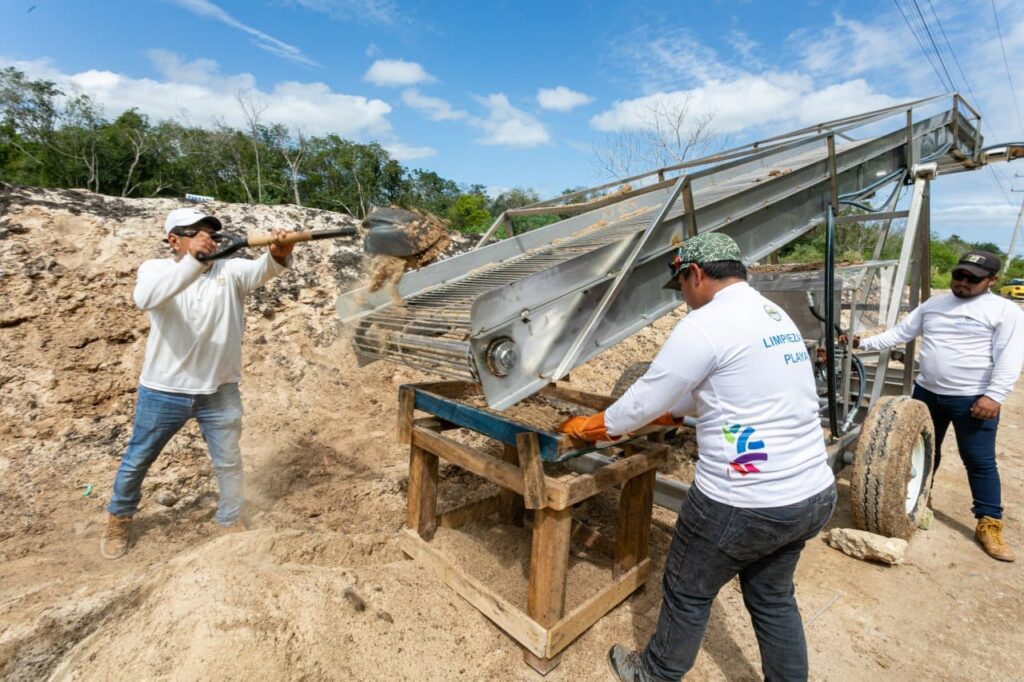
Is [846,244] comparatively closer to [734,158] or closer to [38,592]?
[734,158]

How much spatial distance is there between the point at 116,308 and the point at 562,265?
14.5 ft

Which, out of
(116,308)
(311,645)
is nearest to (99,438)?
(116,308)

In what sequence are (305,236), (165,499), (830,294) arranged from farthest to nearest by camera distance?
(165,499) < (830,294) < (305,236)

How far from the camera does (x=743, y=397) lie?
1.83 meters

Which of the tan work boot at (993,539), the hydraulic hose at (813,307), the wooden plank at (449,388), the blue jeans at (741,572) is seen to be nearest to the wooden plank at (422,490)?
the wooden plank at (449,388)

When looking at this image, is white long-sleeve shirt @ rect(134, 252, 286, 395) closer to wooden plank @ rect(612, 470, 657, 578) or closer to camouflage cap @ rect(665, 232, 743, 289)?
camouflage cap @ rect(665, 232, 743, 289)

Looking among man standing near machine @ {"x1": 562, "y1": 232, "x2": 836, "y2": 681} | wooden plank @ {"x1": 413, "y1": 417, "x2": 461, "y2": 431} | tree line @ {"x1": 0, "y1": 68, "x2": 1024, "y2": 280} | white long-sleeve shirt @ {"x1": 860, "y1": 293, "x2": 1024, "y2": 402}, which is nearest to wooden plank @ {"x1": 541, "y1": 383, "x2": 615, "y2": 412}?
wooden plank @ {"x1": 413, "y1": 417, "x2": 461, "y2": 431}

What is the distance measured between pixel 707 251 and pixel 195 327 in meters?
2.67

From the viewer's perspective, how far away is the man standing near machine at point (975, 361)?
3.27 m

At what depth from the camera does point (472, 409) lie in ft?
8.54

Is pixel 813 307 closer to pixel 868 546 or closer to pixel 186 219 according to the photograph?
pixel 868 546

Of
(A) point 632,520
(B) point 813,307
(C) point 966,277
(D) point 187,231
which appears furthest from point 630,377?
(D) point 187,231

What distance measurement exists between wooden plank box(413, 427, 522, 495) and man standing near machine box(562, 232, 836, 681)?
0.59m

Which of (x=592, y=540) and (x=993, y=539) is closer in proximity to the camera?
(x=592, y=540)
